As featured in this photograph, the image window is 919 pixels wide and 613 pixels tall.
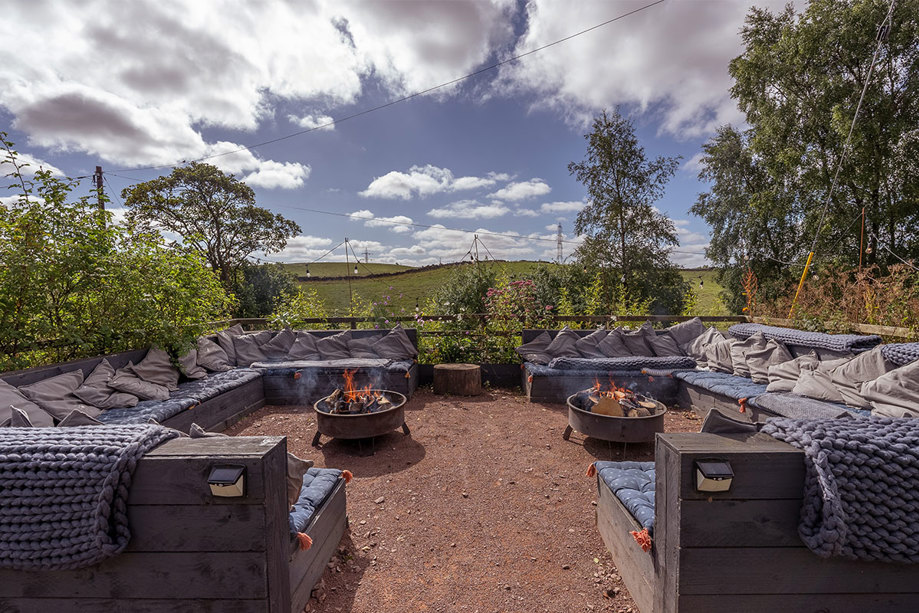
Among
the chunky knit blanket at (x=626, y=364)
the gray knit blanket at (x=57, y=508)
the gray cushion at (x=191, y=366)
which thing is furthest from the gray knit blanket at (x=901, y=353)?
the gray cushion at (x=191, y=366)

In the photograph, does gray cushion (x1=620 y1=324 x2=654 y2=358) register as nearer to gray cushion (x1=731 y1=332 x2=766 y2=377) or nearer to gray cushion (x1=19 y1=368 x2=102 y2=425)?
gray cushion (x1=731 y1=332 x2=766 y2=377)

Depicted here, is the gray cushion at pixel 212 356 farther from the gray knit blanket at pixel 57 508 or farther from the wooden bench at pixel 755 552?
the wooden bench at pixel 755 552

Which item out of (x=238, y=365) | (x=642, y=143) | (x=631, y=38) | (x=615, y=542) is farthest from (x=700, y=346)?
(x=642, y=143)

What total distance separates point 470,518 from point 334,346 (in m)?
3.76

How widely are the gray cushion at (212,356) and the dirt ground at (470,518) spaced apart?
977 mm

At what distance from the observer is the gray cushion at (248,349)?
17.4ft

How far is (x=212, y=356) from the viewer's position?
484cm

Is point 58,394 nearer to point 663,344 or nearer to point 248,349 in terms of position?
point 248,349

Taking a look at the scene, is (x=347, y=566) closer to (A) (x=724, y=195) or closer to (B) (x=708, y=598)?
(B) (x=708, y=598)

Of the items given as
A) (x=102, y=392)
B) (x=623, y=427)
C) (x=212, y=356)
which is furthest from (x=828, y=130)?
(x=102, y=392)

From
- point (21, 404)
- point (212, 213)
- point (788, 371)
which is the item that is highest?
point (212, 213)

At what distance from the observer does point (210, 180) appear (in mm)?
14414

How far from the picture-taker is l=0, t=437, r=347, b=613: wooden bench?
119 centimetres

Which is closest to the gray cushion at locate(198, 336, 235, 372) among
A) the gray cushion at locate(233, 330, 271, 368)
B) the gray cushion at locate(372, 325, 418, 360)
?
the gray cushion at locate(233, 330, 271, 368)
